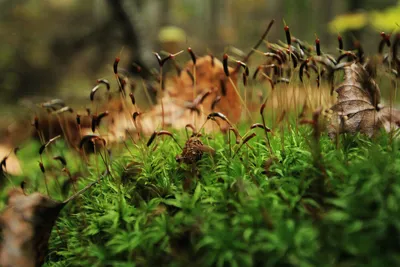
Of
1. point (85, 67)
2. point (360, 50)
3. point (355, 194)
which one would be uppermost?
point (360, 50)

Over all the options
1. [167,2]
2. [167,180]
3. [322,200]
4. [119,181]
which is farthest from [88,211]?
[167,2]

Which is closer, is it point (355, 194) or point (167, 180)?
point (355, 194)

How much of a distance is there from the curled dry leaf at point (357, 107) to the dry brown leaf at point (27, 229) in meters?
1.14

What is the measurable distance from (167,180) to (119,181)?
23 cm

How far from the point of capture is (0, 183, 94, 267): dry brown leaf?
134cm

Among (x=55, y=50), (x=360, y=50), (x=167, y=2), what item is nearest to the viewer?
(x=360, y=50)

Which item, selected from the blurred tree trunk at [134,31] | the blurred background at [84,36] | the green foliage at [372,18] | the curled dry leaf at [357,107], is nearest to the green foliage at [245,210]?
the curled dry leaf at [357,107]

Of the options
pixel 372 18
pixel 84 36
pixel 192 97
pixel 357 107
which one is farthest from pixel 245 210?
pixel 84 36

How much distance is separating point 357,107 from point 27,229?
1.36 m

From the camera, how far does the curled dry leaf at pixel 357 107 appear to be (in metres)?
1.54

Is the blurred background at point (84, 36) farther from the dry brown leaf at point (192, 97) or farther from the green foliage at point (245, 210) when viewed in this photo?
the green foliage at point (245, 210)

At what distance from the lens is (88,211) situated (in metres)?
1.53

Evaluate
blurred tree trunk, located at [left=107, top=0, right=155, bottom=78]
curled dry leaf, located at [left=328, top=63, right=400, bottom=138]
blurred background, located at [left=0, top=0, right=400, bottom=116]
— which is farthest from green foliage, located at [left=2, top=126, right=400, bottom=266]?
blurred tree trunk, located at [left=107, top=0, right=155, bottom=78]

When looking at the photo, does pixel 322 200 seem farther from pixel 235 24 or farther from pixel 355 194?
pixel 235 24
